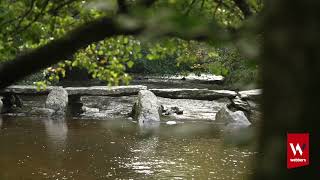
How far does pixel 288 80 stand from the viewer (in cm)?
85

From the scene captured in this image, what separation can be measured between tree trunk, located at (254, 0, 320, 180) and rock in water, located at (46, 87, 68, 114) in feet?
64.8

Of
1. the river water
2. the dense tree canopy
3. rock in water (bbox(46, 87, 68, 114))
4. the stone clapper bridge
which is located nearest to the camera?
the dense tree canopy

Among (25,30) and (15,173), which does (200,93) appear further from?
(25,30)

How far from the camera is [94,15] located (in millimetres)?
5562

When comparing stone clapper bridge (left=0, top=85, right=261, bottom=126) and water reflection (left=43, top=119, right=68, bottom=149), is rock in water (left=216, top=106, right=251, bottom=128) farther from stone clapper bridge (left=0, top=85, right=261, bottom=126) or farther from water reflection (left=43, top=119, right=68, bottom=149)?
water reflection (left=43, top=119, right=68, bottom=149)

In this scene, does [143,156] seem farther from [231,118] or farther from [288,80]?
[288,80]

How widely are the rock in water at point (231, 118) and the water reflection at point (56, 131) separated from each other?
6.34 metres

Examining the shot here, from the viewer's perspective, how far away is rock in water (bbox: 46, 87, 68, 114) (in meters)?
20.2

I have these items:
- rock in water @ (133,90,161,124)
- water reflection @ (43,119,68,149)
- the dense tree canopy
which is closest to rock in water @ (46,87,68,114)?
water reflection @ (43,119,68,149)

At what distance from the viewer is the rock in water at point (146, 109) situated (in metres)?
18.5

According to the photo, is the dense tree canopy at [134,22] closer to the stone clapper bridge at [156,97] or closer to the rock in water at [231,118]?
the rock in water at [231,118]

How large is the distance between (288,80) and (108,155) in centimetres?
1228

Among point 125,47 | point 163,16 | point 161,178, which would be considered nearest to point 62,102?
point 161,178

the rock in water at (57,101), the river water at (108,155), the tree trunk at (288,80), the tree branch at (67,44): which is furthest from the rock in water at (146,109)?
the tree trunk at (288,80)
